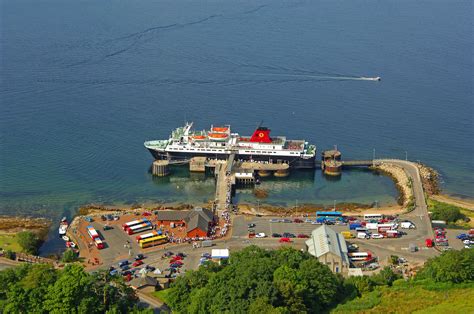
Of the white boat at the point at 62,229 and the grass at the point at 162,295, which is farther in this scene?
the white boat at the point at 62,229

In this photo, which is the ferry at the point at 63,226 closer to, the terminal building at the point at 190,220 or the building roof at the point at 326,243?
the terminal building at the point at 190,220

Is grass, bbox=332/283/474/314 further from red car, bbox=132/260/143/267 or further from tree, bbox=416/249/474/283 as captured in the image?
red car, bbox=132/260/143/267

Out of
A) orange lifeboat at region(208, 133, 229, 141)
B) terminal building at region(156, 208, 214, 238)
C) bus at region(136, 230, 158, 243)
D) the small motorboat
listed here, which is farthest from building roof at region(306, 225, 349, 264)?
the small motorboat

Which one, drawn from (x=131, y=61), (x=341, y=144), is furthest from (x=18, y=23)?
(x=341, y=144)

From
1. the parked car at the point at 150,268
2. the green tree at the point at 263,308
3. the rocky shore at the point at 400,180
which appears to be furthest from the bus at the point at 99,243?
the rocky shore at the point at 400,180

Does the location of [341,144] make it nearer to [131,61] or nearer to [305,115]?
[305,115]
